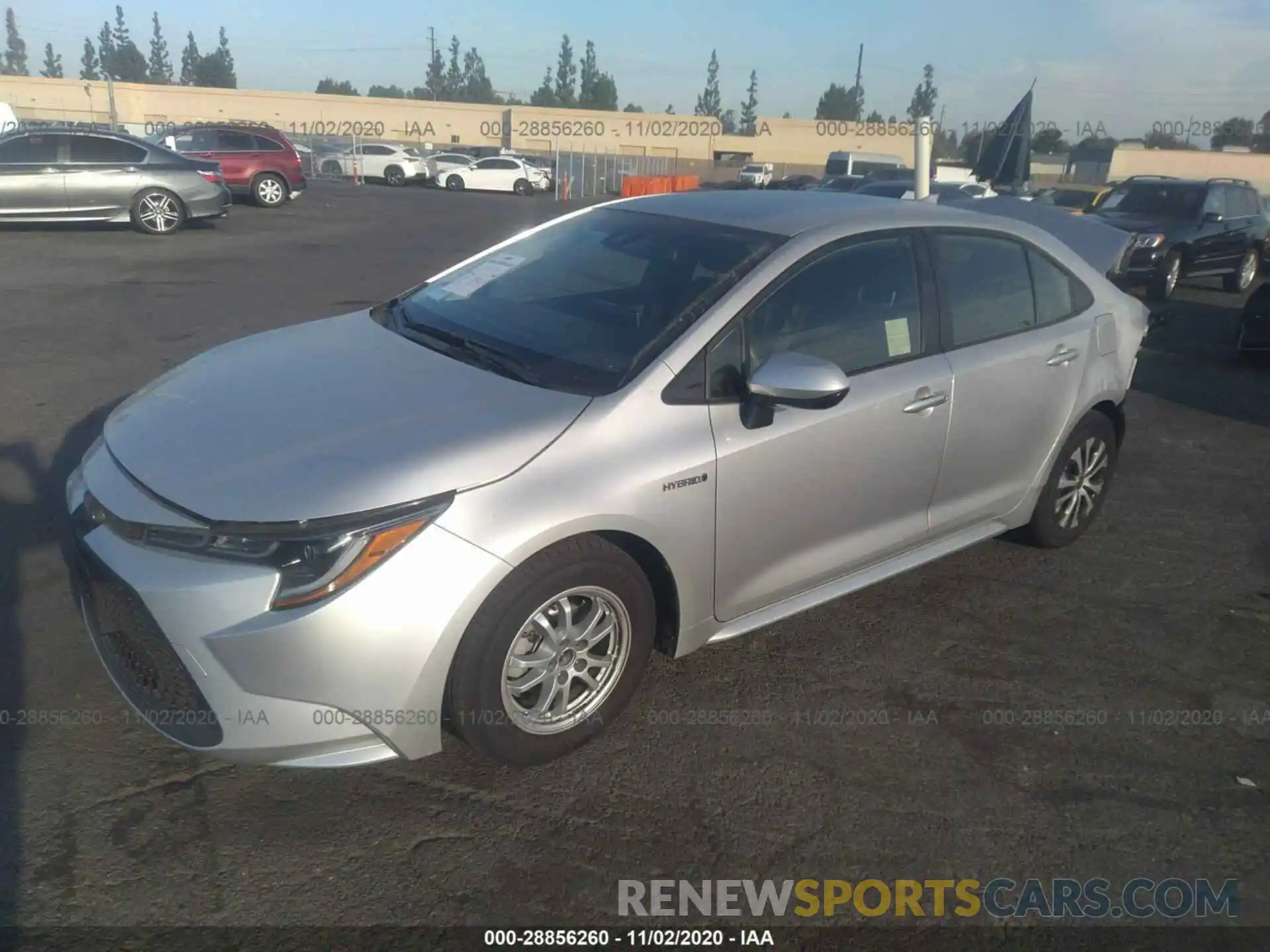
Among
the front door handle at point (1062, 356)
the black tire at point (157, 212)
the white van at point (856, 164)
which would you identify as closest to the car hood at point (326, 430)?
the front door handle at point (1062, 356)

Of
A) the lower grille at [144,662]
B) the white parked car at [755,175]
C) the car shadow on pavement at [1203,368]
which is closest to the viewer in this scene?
the lower grille at [144,662]

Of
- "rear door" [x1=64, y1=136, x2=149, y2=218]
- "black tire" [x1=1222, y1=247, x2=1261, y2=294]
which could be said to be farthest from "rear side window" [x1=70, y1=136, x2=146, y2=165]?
"black tire" [x1=1222, y1=247, x2=1261, y2=294]

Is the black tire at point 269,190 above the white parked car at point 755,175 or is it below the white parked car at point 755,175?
below

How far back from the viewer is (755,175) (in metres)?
44.5

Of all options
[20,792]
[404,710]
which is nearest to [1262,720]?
[404,710]

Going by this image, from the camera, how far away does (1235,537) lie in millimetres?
5352

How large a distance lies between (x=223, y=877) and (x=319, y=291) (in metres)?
9.48

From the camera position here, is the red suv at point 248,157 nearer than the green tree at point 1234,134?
Yes

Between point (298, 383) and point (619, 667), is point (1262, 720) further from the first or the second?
point (298, 383)

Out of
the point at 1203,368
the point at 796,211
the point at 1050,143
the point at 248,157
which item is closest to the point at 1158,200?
the point at 1203,368

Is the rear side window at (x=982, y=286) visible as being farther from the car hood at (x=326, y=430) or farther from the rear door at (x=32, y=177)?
the rear door at (x=32, y=177)

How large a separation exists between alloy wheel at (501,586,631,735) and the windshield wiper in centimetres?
76

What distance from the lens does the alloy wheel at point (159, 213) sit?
1538cm

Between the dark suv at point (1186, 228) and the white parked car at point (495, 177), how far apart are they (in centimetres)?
2652
